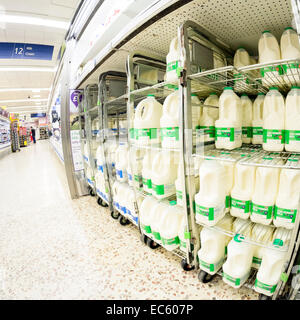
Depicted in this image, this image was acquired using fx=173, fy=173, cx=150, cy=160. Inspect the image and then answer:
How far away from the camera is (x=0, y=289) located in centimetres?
134

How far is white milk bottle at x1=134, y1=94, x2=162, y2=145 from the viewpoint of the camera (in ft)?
4.98

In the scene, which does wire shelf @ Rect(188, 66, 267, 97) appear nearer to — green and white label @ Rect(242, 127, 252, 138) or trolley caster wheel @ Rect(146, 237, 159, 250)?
green and white label @ Rect(242, 127, 252, 138)

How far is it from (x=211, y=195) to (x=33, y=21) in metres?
5.08

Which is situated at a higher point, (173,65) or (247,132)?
(173,65)

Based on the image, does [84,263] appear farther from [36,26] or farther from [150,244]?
[36,26]

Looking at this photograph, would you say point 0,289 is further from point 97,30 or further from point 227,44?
point 97,30

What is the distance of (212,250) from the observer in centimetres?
123

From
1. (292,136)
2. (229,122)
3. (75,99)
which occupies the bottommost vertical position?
(292,136)

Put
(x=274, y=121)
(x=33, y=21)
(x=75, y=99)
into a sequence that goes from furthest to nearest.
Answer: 1. (x=33, y=21)
2. (x=75, y=99)
3. (x=274, y=121)

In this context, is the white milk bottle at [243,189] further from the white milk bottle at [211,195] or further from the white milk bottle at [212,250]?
the white milk bottle at [212,250]

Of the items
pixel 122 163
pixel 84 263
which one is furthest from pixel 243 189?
pixel 84 263

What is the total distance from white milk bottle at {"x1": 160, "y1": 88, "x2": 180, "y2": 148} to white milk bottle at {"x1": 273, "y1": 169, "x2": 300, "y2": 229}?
0.69m

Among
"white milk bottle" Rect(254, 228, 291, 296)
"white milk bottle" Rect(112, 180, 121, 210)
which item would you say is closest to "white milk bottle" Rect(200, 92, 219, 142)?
"white milk bottle" Rect(254, 228, 291, 296)
